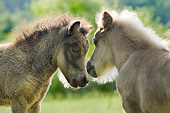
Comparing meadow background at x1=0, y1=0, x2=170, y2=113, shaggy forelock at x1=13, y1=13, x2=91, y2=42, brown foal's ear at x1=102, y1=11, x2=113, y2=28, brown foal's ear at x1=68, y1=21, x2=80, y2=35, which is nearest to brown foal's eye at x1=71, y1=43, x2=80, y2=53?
brown foal's ear at x1=68, y1=21, x2=80, y2=35

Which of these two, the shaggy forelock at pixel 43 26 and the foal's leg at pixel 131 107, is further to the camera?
the shaggy forelock at pixel 43 26

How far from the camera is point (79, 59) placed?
7656 mm

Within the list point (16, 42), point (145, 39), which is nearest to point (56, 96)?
point (16, 42)

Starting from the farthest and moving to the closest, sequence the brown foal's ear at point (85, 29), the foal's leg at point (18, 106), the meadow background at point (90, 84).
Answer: the meadow background at point (90, 84) → the brown foal's ear at point (85, 29) → the foal's leg at point (18, 106)

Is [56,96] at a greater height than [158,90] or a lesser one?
lesser

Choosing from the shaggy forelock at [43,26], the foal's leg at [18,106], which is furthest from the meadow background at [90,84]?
the foal's leg at [18,106]

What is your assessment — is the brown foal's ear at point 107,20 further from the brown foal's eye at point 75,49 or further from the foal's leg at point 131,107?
the foal's leg at point 131,107

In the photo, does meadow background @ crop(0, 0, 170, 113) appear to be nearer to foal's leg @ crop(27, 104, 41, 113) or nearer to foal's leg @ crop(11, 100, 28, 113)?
foal's leg @ crop(27, 104, 41, 113)

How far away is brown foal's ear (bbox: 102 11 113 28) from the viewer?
23.0 ft

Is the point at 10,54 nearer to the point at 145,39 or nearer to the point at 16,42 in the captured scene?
the point at 16,42

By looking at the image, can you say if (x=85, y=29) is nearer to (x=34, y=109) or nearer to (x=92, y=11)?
(x=34, y=109)

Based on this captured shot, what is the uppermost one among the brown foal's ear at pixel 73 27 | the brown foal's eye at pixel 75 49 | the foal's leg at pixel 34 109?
the brown foal's ear at pixel 73 27

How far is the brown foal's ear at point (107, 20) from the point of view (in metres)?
7.02

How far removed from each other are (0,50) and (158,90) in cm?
363
